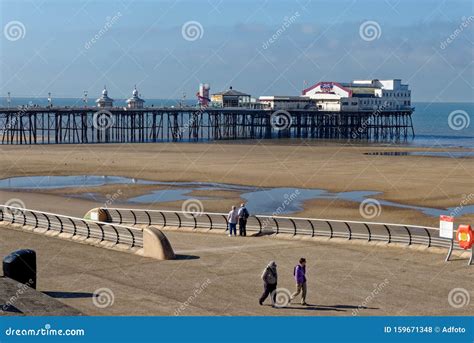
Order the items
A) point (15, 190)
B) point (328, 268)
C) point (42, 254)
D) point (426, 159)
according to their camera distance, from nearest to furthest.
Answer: point (328, 268), point (42, 254), point (15, 190), point (426, 159)

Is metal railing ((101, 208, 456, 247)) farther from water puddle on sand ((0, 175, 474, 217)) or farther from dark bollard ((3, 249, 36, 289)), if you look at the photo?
dark bollard ((3, 249, 36, 289))

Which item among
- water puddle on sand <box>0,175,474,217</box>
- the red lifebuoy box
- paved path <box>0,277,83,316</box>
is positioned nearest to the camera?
paved path <box>0,277,83,316</box>

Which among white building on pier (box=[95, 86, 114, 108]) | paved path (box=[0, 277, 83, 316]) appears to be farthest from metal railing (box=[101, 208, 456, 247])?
white building on pier (box=[95, 86, 114, 108])

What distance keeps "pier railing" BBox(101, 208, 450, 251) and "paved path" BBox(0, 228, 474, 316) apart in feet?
3.35

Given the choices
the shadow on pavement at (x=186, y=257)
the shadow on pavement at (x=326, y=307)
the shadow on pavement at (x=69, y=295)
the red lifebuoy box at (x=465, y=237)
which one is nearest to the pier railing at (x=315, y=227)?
the red lifebuoy box at (x=465, y=237)

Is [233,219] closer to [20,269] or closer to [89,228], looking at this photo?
[89,228]

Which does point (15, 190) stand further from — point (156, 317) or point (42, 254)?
point (156, 317)

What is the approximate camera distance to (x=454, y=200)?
47000 millimetres

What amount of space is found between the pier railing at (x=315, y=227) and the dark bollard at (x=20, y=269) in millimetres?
11146

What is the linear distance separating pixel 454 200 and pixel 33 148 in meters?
55.5

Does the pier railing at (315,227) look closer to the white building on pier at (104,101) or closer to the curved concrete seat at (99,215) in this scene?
the curved concrete seat at (99,215)

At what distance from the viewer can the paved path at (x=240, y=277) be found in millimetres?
19625

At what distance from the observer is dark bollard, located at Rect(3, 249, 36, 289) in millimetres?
20828

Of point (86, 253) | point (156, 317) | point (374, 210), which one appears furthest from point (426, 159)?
point (156, 317)
